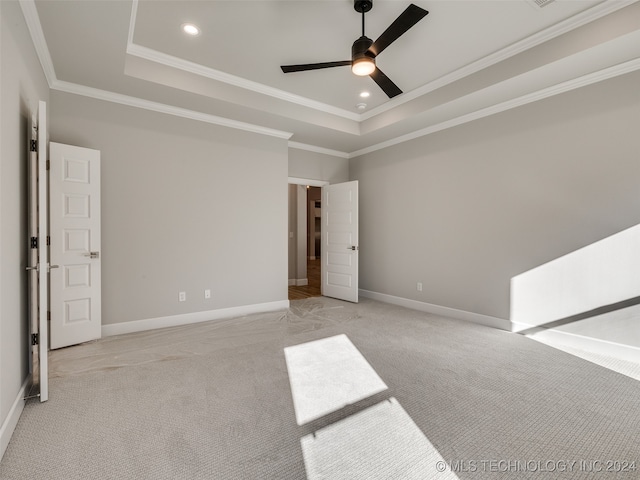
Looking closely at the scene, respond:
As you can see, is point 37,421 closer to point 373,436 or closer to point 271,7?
point 373,436

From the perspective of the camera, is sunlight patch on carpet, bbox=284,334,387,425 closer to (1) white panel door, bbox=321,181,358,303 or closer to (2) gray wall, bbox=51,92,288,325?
→ (2) gray wall, bbox=51,92,288,325

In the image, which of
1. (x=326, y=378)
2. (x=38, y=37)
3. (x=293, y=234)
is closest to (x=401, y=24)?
(x=326, y=378)

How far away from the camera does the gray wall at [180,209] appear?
12.0ft

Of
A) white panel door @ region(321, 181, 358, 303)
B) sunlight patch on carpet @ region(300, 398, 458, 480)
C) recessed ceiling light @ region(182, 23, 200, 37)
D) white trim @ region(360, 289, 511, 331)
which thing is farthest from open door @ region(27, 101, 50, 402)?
white trim @ region(360, 289, 511, 331)

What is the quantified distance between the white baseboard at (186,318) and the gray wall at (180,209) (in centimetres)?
7

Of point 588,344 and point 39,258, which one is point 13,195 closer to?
point 39,258

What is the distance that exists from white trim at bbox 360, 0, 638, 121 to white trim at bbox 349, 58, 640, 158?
2.18 feet

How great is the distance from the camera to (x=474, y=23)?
2840 millimetres

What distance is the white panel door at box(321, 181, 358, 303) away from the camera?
5414mm

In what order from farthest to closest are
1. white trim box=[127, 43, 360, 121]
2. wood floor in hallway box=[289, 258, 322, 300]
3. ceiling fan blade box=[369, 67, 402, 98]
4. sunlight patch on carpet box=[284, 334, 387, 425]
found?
wood floor in hallway box=[289, 258, 322, 300] < white trim box=[127, 43, 360, 121] < ceiling fan blade box=[369, 67, 402, 98] < sunlight patch on carpet box=[284, 334, 387, 425]

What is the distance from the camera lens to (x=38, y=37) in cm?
256

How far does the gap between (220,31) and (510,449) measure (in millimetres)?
3922

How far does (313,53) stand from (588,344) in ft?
13.9

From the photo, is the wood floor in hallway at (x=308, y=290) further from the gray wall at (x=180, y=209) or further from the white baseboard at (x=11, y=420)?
→ the white baseboard at (x=11, y=420)
